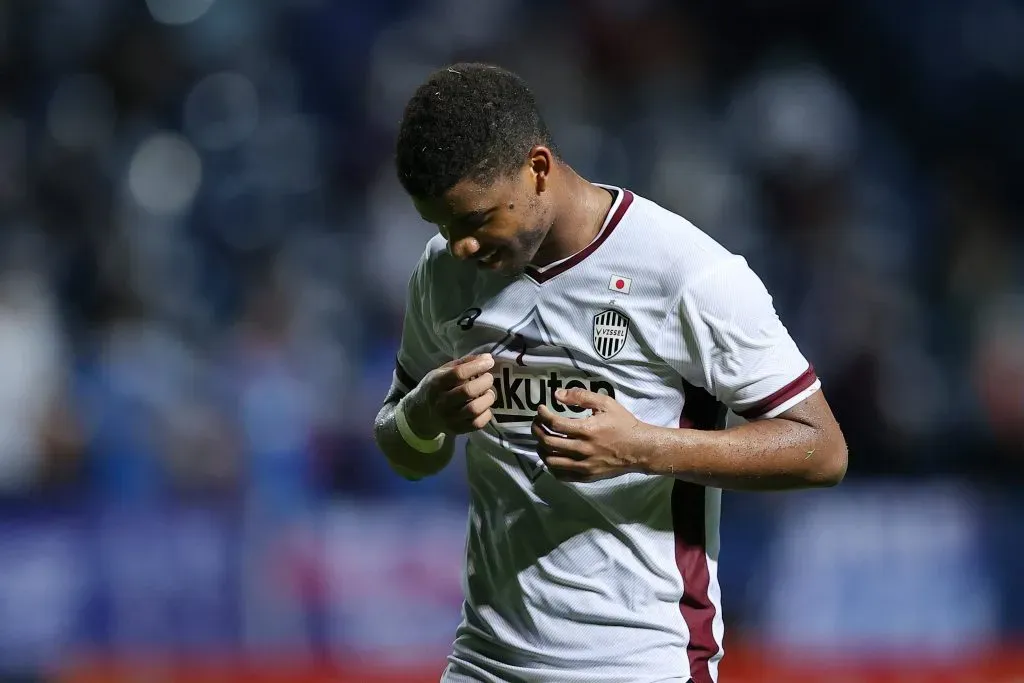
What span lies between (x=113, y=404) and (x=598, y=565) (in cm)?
462

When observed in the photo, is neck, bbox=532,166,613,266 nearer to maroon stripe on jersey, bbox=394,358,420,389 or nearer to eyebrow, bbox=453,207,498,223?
eyebrow, bbox=453,207,498,223

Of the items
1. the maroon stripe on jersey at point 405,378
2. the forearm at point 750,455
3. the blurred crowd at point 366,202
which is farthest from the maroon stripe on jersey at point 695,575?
the blurred crowd at point 366,202

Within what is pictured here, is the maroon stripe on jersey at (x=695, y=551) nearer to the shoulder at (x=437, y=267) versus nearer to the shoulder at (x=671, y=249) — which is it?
the shoulder at (x=671, y=249)

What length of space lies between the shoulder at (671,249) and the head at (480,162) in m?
0.18

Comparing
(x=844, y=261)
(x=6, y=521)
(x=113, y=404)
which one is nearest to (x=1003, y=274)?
(x=844, y=261)

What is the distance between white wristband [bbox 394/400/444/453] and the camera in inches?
119

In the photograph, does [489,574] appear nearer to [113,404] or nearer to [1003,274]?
[113,404]

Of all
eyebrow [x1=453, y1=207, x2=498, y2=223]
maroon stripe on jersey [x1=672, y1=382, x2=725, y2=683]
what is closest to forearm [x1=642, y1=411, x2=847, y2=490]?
maroon stripe on jersey [x1=672, y1=382, x2=725, y2=683]

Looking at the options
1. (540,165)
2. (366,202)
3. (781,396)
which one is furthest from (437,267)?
(366,202)

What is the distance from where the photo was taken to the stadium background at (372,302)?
6.21 meters

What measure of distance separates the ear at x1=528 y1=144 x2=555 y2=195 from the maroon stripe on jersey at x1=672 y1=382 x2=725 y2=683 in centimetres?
50

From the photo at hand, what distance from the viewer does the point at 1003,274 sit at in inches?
312

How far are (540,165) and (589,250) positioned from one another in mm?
208

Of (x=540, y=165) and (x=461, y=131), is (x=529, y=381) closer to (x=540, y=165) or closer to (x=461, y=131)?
(x=540, y=165)
